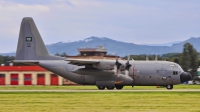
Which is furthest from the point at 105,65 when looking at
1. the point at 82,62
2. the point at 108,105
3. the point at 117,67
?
the point at 108,105

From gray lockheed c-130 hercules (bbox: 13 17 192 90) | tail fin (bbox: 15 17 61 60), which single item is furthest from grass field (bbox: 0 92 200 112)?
tail fin (bbox: 15 17 61 60)

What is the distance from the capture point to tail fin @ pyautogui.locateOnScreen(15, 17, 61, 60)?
4759cm

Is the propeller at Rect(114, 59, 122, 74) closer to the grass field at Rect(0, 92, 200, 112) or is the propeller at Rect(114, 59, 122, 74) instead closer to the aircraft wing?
the aircraft wing

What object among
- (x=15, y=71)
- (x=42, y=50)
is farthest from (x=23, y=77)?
(x=42, y=50)

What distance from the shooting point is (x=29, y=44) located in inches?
1886

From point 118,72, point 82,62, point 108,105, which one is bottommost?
point 108,105

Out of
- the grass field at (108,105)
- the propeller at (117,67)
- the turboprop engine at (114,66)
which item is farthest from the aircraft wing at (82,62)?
the grass field at (108,105)

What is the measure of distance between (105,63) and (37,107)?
17.4 metres

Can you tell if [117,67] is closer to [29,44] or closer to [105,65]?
[105,65]

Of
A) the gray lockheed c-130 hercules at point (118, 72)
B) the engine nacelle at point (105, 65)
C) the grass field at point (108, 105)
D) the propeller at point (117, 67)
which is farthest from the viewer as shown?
the gray lockheed c-130 hercules at point (118, 72)

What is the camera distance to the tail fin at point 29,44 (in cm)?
4759

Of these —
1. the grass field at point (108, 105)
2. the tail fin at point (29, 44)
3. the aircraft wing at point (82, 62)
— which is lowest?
the grass field at point (108, 105)

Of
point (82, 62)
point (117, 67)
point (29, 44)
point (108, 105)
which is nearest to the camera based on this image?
point (108, 105)

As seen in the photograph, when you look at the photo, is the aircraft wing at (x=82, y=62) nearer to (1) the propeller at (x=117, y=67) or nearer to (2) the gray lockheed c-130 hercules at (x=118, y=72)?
(2) the gray lockheed c-130 hercules at (x=118, y=72)
